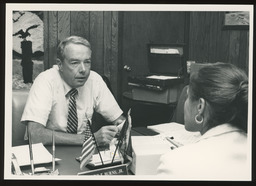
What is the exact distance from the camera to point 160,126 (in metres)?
2.16

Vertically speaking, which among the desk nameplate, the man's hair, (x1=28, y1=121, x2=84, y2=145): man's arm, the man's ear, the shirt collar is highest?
the man's hair

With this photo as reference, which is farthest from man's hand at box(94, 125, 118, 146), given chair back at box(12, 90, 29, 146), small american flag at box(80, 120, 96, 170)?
chair back at box(12, 90, 29, 146)

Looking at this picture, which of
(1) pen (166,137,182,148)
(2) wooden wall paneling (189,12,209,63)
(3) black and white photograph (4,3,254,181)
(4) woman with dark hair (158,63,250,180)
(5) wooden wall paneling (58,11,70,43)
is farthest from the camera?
(2) wooden wall paneling (189,12,209,63)

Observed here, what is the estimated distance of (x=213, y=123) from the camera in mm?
1516

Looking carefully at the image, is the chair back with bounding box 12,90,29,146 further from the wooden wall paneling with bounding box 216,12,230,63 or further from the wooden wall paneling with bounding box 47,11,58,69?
the wooden wall paneling with bounding box 216,12,230,63

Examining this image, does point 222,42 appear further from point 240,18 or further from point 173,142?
point 173,142

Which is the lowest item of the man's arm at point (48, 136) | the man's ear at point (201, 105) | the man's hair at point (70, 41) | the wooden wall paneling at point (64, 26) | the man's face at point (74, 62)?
the man's arm at point (48, 136)

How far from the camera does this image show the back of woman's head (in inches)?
58.1

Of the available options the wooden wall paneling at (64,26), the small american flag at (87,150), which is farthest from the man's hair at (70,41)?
the small american flag at (87,150)

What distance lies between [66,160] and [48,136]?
1.05 feet

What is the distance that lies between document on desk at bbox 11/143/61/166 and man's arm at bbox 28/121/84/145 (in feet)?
0.29

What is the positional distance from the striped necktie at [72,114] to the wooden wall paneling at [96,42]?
2.02 feet

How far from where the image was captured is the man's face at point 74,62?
2.18m

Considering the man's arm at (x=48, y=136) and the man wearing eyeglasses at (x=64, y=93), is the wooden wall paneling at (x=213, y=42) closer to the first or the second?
the man wearing eyeglasses at (x=64, y=93)
